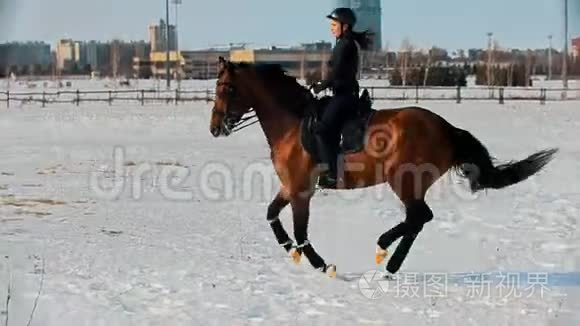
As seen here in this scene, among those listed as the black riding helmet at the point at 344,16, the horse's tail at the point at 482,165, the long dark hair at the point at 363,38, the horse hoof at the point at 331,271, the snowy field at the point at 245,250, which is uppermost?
the black riding helmet at the point at 344,16

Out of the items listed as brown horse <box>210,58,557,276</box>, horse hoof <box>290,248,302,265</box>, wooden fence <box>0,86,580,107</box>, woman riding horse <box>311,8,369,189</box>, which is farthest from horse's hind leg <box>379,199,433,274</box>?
wooden fence <box>0,86,580,107</box>

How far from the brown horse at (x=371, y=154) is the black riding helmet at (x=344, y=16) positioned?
29.7 inches

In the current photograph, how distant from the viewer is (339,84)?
649 cm

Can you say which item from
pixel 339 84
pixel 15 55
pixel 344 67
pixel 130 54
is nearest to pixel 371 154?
pixel 339 84

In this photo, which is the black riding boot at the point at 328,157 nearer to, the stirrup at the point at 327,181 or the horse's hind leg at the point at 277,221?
the stirrup at the point at 327,181

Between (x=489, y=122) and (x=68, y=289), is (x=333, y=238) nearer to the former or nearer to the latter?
(x=68, y=289)

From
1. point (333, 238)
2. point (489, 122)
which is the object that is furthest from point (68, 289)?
point (489, 122)

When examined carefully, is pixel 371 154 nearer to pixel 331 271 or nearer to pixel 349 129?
pixel 349 129

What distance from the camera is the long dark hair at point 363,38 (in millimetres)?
6523

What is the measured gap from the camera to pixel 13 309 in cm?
560

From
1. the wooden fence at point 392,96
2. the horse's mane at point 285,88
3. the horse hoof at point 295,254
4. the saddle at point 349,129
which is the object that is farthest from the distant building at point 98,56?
the saddle at point 349,129

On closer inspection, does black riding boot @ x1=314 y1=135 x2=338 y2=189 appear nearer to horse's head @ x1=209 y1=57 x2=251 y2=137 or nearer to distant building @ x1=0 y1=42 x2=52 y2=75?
horse's head @ x1=209 y1=57 x2=251 y2=137

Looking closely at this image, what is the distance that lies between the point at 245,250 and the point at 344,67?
7.85ft

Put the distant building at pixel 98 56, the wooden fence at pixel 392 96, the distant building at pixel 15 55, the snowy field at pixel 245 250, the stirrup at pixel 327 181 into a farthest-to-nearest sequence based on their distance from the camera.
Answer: the distant building at pixel 98 56
the wooden fence at pixel 392 96
the stirrup at pixel 327 181
the snowy field at pixel 245 250
the distant building at pixel 15 55
